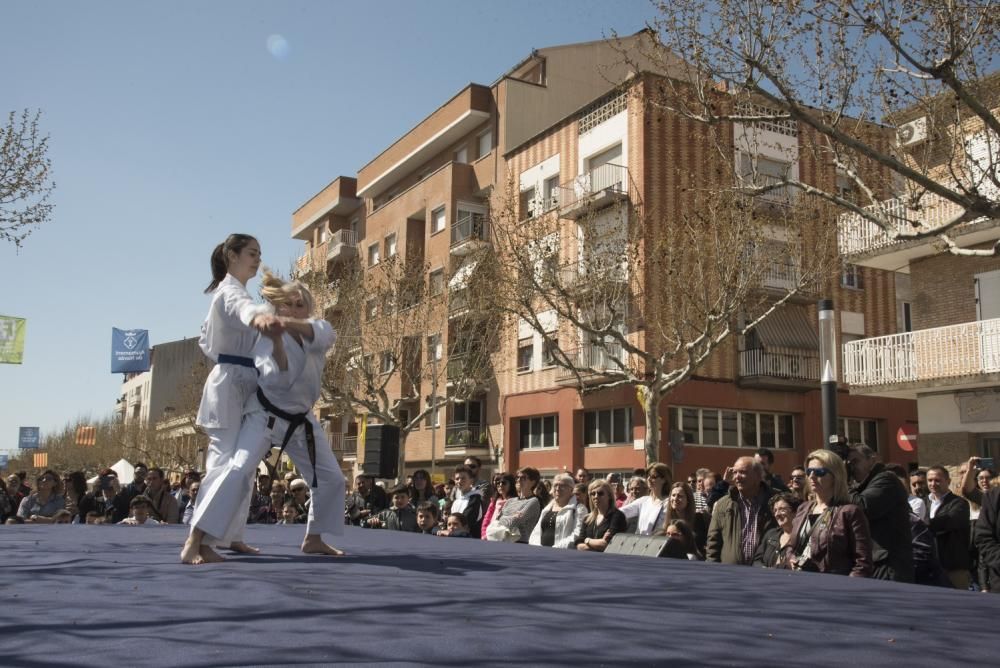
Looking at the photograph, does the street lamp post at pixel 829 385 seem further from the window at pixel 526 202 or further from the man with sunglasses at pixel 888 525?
the window at pixel 526 202

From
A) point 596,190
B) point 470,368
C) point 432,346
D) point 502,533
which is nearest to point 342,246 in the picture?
point 432,346

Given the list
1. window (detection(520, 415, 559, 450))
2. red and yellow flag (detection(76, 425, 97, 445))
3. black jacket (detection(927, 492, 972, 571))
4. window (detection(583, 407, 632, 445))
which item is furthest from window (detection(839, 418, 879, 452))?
red and yellow flag (detection(76, 425, 97, 445))

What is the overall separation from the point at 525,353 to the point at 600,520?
2603cm

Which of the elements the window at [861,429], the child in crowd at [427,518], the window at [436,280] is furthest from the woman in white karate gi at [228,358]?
the window at [436,280]

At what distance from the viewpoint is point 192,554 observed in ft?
16.6

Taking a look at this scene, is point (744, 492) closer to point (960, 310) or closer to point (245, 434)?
point (245, 434)

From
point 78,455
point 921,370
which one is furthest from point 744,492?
point 78,455

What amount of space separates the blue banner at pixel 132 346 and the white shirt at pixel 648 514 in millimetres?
41357

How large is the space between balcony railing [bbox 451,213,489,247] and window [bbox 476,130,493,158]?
2554 millimetres

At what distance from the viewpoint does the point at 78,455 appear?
259 ft

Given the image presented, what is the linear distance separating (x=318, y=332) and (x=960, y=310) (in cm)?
2021

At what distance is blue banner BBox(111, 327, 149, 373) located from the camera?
46.4 metres

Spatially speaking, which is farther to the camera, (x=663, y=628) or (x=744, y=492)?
(x=744, y=492)

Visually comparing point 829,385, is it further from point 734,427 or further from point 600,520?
point 734,427
